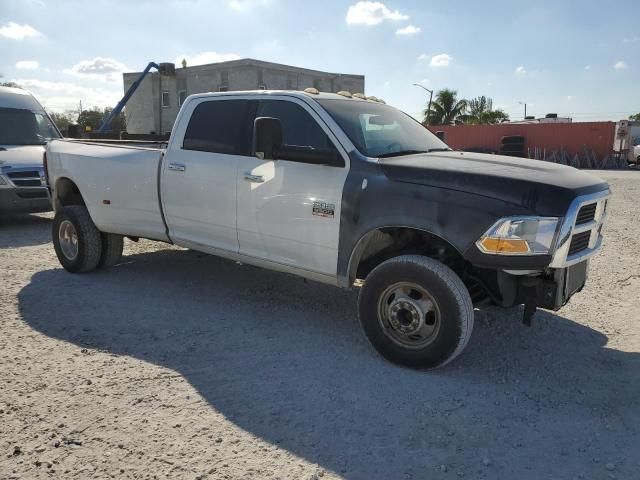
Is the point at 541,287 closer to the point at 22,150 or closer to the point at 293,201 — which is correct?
the point at 293,201

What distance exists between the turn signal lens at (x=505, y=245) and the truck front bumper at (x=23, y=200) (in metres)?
7.85

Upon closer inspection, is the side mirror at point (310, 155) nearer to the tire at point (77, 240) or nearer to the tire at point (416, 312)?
the tire at point (416, 312)

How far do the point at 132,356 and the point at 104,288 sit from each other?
1883 millimetres

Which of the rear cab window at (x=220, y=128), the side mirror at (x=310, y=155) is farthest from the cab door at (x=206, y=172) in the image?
the side mirror at (x=310, y=155)

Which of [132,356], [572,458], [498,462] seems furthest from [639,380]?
[132,356]

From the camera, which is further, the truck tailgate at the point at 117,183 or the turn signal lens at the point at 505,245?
the truck tailgate at the point at 117,183

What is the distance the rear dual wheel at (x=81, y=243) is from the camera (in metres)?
5.84

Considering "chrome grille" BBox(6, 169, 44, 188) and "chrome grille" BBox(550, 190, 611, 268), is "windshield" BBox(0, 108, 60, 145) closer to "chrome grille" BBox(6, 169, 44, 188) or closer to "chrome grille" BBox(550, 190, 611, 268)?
"chrome grille" BBox(6, 169, 44, 188)

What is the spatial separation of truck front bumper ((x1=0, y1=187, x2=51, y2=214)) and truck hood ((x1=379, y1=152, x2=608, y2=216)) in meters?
7.26

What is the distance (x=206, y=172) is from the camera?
477cm

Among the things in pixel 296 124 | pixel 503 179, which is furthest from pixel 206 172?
pixel 503 179

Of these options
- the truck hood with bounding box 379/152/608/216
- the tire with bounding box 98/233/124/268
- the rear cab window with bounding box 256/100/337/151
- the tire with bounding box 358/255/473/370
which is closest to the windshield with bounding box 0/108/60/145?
the tire with bounding box 98/233/124/268

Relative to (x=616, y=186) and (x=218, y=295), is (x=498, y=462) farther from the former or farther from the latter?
(x=616, y=186)

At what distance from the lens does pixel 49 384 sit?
11.3ft
